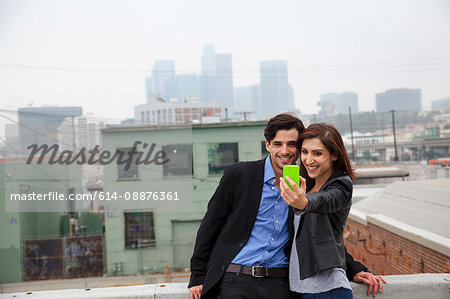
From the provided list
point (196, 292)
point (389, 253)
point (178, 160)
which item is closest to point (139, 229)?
point (178, 160)

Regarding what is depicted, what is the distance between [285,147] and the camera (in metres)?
2.17

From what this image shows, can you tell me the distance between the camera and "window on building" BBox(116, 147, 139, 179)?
19109 millimetres

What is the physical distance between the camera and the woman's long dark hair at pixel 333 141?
1.94 m

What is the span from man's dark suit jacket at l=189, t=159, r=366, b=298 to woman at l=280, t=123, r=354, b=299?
Answer: 0.20 metres

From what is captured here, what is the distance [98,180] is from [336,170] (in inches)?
1009

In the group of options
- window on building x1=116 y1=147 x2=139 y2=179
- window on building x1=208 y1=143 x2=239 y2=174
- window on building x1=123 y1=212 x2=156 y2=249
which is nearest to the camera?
window on building x1=123 y1=212 x2=156 y2=249

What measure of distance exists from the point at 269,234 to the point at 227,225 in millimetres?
237

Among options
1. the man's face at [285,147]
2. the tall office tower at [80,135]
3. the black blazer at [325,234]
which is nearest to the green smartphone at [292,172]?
the black blazer at [325,234]

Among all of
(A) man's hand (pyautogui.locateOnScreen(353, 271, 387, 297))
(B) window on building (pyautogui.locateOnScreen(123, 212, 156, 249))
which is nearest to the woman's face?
(A) man's hand (pyautogui.locateOnScreen(353, 271, 387, 297))

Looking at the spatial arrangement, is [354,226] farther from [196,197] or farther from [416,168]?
[416,168]

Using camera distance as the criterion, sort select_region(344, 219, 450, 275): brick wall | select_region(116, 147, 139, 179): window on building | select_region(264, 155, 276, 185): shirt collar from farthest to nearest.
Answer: select_region(116, 147, 139, 179): window on building → select_region(344, 219, 450, 275): brick wall → select_region(264, 155, 276, 185): shirt collar

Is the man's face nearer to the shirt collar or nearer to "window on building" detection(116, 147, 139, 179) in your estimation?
the shirt collar

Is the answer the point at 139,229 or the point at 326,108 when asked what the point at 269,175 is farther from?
the point at 326,108

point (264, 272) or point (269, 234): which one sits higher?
point (269, 234)
